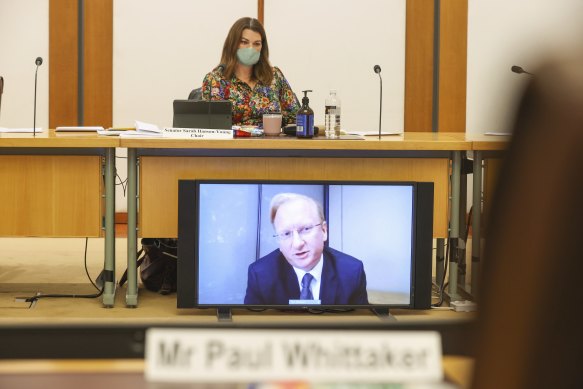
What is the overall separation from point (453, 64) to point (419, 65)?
0.30 meters

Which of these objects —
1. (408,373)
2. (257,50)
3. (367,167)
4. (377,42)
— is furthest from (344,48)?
(408,373)

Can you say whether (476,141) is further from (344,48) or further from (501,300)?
(501,300)

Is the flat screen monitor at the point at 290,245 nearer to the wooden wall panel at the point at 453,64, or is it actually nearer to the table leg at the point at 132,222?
the table leg at the point at 132,222

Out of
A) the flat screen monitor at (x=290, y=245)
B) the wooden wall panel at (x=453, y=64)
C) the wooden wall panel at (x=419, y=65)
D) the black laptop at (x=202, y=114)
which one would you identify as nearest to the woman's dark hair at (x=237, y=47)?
the black laptop at (x=202, y=114)

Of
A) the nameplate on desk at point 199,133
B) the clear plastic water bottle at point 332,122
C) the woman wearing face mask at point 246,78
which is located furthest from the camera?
the woman wearing face mask at point 246,78

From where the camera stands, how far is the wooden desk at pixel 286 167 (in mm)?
4250

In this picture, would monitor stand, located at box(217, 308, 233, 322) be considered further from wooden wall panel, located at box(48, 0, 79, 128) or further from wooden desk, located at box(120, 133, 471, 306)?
wooden wall panel, located at box(48, 0, 79, 128)

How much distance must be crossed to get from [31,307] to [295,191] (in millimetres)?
1543

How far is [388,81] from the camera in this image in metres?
7.49

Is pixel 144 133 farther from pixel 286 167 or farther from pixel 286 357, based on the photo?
pixel 286 357

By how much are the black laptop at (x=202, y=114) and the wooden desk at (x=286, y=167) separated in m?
0.19

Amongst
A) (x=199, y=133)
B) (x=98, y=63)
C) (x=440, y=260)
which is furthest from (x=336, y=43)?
(x=199, y=133)

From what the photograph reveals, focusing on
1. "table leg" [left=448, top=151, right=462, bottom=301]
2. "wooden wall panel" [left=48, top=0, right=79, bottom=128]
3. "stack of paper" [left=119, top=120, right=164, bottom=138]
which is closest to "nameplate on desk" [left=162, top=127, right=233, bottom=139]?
"stack of paper" [left=119, top=120, right=164, bottom=138]

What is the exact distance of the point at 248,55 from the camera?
16.4 ft
